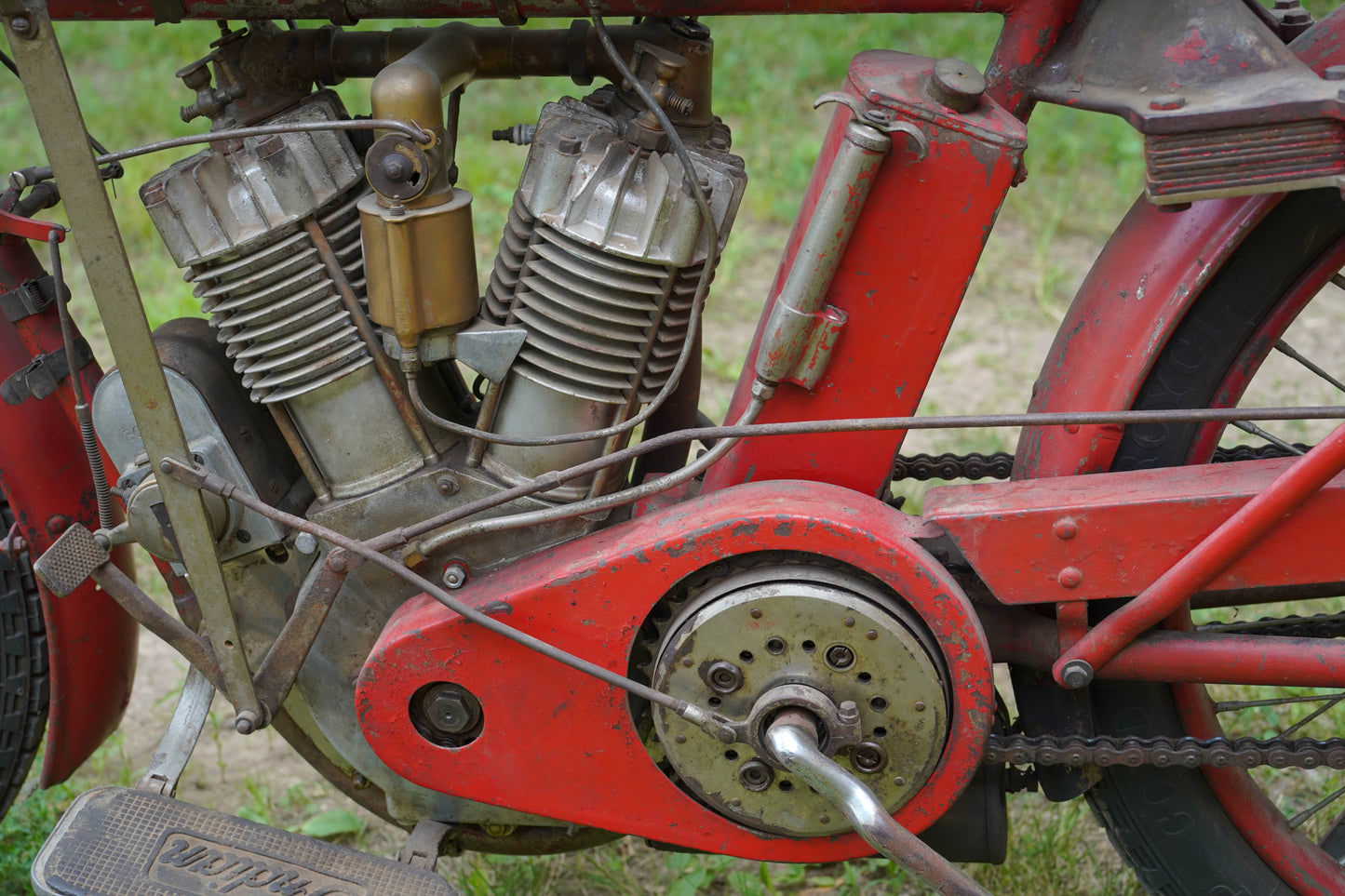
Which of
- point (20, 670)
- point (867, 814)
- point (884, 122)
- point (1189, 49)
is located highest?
point (1189, 49)

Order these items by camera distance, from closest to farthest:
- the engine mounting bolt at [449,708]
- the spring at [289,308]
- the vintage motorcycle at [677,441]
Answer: the vintage motorcycle at [677,441], the spring at [289,308], the engine mounting bolt at [449,708]

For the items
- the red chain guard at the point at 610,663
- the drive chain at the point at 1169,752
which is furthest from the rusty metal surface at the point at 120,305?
the drive chain at the point at 1169,752

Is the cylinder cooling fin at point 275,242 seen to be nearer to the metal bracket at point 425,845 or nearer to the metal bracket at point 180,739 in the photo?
the metal bracket at point 180,739

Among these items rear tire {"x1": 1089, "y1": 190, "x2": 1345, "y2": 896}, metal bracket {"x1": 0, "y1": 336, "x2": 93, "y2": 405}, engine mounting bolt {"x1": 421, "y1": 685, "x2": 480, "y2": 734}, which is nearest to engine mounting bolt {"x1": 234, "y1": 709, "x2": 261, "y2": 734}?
engine mounting bolt {"x1": 421, "y1": 685, "x2": 480, "y2": 734}

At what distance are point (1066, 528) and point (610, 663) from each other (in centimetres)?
66

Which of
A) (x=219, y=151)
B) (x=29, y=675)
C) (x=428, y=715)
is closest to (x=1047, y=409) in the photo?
(x=428, y=715)

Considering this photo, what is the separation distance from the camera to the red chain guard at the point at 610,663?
1.69 metres

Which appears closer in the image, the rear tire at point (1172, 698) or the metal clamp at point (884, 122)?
the metal clamp at point (884, 122)

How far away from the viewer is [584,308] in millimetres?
1734

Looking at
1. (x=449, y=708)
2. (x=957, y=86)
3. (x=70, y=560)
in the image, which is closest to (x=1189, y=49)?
(x=957, y=86)

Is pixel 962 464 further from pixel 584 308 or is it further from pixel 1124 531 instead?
pixel 584 308

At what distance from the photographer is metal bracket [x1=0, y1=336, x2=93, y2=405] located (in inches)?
74.0

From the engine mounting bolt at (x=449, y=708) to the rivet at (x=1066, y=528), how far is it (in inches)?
34.8

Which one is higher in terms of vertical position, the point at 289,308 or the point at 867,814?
the point at 289,308
